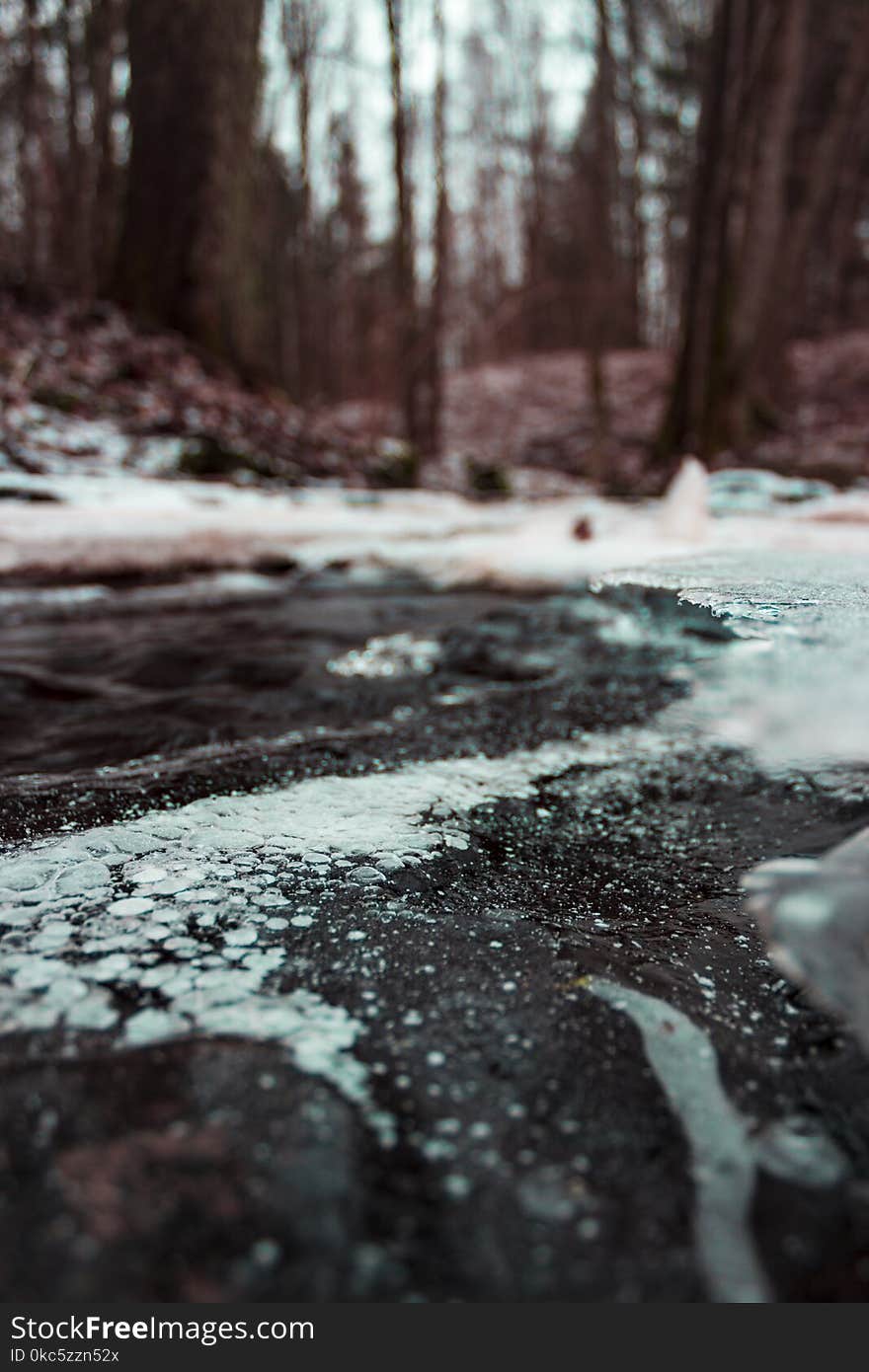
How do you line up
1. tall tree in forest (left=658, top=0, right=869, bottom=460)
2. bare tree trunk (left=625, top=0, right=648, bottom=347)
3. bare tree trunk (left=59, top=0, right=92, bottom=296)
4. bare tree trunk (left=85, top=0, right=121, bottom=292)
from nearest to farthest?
tall tree in forest (left=658, top=0, right=869, bottom=460)
bare tree trunk (left=85, top=0, right=121, bottom=292)
bare tree trunk (left=59, top=0, right=92, bottom=296)
bare tree trunk (left=625, top=0, right=648, bottom=347)

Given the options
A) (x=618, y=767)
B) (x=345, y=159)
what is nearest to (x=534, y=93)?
(x=345, y=159)

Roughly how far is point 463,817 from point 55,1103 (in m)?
0.70

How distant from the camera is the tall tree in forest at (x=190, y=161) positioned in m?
Answer: 6.36

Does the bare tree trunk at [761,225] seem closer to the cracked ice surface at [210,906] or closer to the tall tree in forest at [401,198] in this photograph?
the tall tree in forest at [401,198]

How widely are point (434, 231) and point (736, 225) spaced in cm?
387


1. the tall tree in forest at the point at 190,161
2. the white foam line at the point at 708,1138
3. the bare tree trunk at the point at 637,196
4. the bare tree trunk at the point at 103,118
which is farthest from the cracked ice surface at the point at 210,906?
the bare tree trunk at the point at 637,196

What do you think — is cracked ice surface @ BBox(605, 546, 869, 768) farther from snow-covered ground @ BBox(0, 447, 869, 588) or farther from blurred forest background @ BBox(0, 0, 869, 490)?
blurred forest background @ BBox(0, 0, 869, 490)

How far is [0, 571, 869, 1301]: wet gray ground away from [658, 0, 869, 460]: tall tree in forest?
741 centimetres

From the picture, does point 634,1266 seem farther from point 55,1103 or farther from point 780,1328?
point 55,1103

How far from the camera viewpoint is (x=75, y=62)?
37.1 feet

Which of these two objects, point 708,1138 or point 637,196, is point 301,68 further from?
point 708,1138

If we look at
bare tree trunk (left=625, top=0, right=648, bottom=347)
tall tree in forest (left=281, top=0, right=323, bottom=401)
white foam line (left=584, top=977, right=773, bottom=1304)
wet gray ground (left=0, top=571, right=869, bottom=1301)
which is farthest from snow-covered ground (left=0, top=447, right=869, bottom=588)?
bare tree trunk (left=625, top=0, right=648, bottom=347)

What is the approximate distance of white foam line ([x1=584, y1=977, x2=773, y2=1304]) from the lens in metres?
0.56

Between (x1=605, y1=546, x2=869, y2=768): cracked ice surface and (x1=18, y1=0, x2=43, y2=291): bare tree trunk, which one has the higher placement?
(x1=18, y1=0, x2=43, y2=291): bare tree trunk
